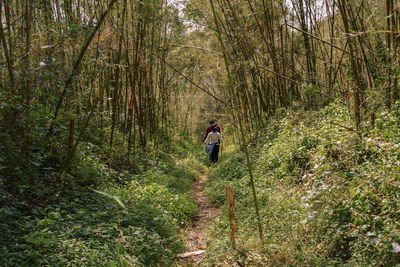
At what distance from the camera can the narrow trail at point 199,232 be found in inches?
121

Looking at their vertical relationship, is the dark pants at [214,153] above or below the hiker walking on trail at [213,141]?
below

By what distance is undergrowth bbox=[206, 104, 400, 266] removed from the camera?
7.91 ft

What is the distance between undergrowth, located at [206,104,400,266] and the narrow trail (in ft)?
0.52

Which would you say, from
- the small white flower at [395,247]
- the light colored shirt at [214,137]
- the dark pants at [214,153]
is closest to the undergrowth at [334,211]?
the small white flower at [395,247]

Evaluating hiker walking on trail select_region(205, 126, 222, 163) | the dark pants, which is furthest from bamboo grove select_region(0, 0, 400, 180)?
the dark pants

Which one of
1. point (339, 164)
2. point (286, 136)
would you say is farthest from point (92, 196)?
point (286, 136)

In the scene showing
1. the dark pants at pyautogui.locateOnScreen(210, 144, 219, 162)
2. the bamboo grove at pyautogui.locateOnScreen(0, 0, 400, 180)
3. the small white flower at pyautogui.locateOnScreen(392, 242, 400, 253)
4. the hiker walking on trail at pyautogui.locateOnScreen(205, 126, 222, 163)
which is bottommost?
the dark pants at pyautogui.locateOnScreen(210, 144, 219, 162)

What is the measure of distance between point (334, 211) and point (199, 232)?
4.97ft

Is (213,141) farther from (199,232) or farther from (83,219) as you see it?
(83,219)

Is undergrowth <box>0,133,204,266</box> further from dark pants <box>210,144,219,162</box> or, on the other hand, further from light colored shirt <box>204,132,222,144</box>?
dark pants <box>210,144,219,162</box>

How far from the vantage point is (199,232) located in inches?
152

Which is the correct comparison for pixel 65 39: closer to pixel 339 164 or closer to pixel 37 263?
pixel 37 263

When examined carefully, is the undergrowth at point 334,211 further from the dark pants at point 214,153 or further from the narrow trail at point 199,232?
the dark pants at point 214,153

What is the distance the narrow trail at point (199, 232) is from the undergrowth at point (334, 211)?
157mm
